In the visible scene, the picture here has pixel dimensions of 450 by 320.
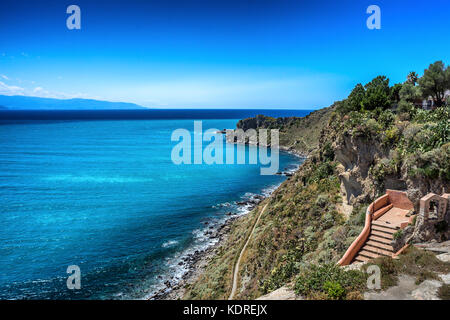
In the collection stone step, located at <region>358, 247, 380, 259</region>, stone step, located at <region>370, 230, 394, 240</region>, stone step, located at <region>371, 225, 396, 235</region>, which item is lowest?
stone step, located at <region>358, 247, 380, 259</region>

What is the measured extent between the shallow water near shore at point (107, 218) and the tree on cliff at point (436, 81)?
28.0m

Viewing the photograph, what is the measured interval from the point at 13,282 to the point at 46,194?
90.4 ft

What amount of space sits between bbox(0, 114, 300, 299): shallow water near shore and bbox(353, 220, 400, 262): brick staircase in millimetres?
20261

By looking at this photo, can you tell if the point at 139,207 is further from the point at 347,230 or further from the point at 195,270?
the point at 347,230

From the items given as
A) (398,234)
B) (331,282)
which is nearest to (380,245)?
(398,234)

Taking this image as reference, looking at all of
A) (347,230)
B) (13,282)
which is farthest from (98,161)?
(347,230)

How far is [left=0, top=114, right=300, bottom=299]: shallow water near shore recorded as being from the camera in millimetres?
28391

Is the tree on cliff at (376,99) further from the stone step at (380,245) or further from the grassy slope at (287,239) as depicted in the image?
the stone step at (380,245)

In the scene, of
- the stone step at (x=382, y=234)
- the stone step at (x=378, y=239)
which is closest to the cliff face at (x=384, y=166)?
the stone step at (x=382, y=234)

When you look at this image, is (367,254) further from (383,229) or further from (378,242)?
(383,229)

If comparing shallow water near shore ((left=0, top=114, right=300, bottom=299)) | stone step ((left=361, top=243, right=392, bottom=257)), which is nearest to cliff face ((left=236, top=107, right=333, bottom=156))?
shallow water near shore ((left=0, top=114, right=300, bottom=299))

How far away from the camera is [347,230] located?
1850 cm

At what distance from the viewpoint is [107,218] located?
138ft

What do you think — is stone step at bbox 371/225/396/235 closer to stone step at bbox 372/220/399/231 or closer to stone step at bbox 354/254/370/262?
stone step at bbox 372/220/399/231
